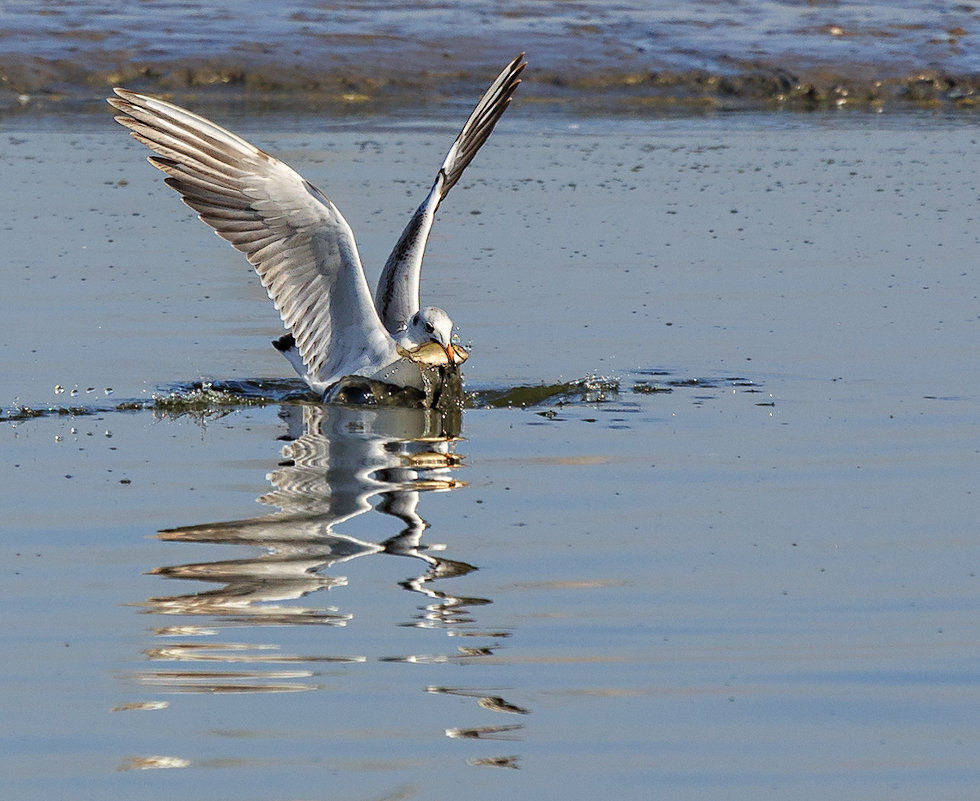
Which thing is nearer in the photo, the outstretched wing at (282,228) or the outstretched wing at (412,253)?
the outstretched wing at (282,228)

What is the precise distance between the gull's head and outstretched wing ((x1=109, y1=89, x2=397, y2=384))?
0.55 ft

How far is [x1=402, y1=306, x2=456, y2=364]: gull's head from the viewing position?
9.39 m

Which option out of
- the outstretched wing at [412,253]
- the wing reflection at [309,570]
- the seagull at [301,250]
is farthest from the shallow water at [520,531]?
the outstretched wing at [412,253]

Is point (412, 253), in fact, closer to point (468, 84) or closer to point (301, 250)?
point (301, 250)

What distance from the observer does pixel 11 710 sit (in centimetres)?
496

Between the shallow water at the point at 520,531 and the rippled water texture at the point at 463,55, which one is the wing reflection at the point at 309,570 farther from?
the rippled water texture at the point at 463,55

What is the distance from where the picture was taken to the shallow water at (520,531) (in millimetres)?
4758

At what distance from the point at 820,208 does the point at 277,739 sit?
1163 centimetres

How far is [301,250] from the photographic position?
9664 mm

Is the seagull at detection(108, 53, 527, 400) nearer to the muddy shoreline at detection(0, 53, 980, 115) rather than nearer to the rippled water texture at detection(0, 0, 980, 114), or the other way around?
the rippled water texture at detection(0, 0, 980, 114)

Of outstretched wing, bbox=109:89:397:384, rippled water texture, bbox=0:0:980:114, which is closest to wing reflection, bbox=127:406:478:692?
outstretched wing, bbox=109:89:397:384

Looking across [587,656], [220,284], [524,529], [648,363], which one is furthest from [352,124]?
[587,656]

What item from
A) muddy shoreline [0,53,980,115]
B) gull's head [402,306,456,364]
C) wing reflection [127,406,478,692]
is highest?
muddy shoreline [0,53,980,115]

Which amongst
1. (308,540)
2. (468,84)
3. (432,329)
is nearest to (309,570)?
(308,540)
